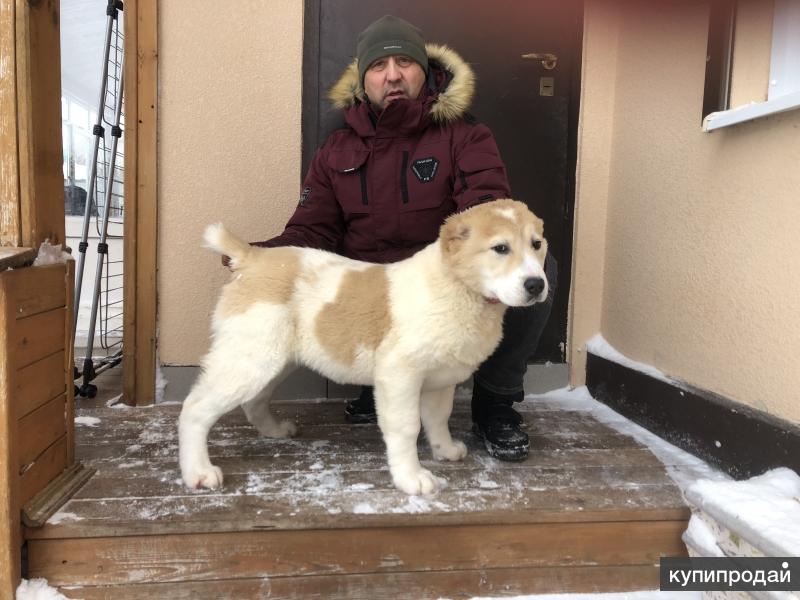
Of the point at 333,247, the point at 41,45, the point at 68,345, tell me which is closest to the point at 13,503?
the point at 68,345

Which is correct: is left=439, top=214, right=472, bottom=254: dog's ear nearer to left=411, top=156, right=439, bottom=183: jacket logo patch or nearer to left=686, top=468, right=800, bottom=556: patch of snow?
left=411, top=156, right=439, bottom=183: jacket logo patch

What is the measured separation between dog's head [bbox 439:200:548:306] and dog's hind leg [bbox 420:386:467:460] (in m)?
0.54

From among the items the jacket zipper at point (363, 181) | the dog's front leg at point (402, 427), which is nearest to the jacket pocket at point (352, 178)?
the jacket zipper at point (363, 181)

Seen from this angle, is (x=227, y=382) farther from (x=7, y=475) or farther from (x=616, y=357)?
(x=616, y=357)

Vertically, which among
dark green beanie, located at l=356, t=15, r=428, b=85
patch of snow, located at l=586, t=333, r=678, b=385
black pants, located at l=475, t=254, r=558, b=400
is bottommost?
patch of snow, located at l=586, t=333, r=678, b=385

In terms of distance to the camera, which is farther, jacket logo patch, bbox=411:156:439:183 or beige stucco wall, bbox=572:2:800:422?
jacket logo patch, bbox=411:156:439:183

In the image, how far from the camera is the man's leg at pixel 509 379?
229 centimetres

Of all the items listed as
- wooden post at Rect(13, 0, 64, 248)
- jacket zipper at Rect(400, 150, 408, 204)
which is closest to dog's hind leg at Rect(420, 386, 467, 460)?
jacket zipper at Rect(400, 150, 408, 204)

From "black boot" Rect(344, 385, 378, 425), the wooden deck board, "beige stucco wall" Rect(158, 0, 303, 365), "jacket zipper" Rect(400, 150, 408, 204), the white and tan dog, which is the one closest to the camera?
the wooden deck board

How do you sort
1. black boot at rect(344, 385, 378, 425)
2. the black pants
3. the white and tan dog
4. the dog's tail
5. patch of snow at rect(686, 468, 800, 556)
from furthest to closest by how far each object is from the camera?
1. black boot at rect(344, 385, 378, 425)
2. the black pants
3. the dog's tail
4. the white and tan dog
5. patch of snow at rect(686, 468, 800, 556)

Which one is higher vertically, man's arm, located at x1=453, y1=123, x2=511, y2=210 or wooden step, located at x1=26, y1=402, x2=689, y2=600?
man's arm, located at x1=453, y1=123, x2=511, y2=210

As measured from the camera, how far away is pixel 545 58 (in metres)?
3.11

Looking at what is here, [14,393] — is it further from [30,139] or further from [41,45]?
[41,45]

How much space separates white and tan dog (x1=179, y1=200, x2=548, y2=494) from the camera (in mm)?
1906
